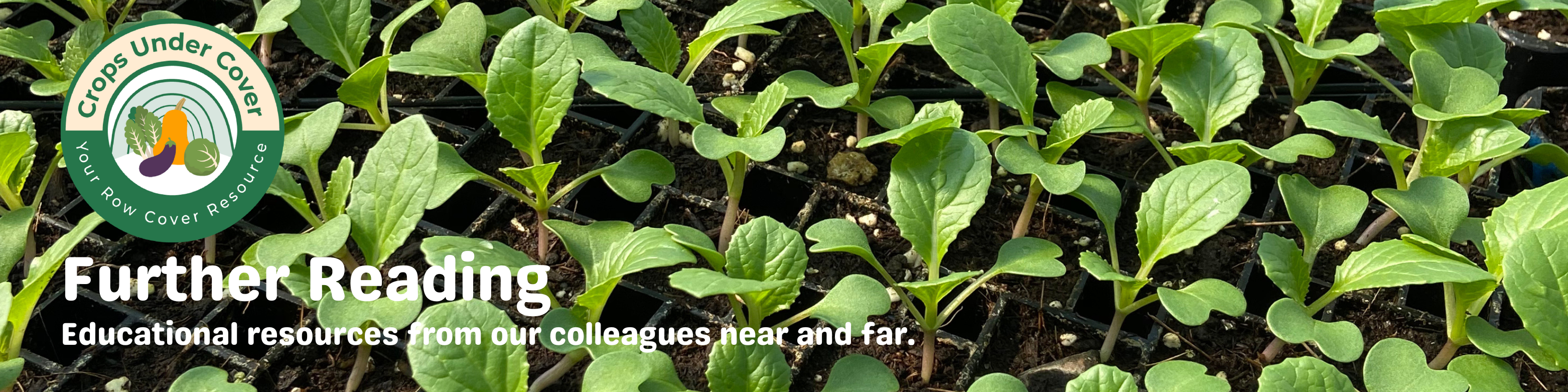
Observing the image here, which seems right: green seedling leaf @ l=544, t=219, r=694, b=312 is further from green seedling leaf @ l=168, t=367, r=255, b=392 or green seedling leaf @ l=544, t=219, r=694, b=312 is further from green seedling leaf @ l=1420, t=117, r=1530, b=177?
green seedling leaf @ l=1420, t=117, r=1530, b=177

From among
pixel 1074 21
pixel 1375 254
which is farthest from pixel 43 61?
pixel 1375 254

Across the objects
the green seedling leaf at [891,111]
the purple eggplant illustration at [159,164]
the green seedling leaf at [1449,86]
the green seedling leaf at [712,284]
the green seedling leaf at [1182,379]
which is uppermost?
the purple eggplant illustration at [159,164]

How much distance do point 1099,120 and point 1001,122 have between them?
→ 1.23 ft

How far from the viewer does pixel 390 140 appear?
1.36 meters

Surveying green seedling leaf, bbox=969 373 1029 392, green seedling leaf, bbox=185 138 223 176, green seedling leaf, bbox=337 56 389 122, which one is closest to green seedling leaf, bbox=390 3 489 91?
green seedling leaf, bbox=337 56 389 122

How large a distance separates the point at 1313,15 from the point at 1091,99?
37cm

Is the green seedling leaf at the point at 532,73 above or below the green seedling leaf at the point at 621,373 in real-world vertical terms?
above

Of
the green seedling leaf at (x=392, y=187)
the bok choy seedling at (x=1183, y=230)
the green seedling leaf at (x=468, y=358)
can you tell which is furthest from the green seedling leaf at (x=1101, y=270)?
the green seedling leaf at (x=392, y=187)

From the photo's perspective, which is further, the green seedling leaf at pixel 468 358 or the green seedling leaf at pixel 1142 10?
the green seedling leaf at pixel 1142 10

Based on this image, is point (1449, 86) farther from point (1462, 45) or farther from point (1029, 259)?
point (1029, 259)

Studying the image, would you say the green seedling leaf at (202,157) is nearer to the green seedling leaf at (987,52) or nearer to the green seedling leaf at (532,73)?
the green seedling leaf at (532,73)

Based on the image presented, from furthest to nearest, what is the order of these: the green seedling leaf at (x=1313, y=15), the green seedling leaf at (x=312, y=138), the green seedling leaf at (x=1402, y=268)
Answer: the green seedling leaf at (x=1313, y=15) < the green seedling leaf at (x=312, y=138) < the green seedling leaf at (x=1402, y=268)

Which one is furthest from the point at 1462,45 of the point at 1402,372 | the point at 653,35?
the point at 653,35

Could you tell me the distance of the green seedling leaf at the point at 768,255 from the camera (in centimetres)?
128
